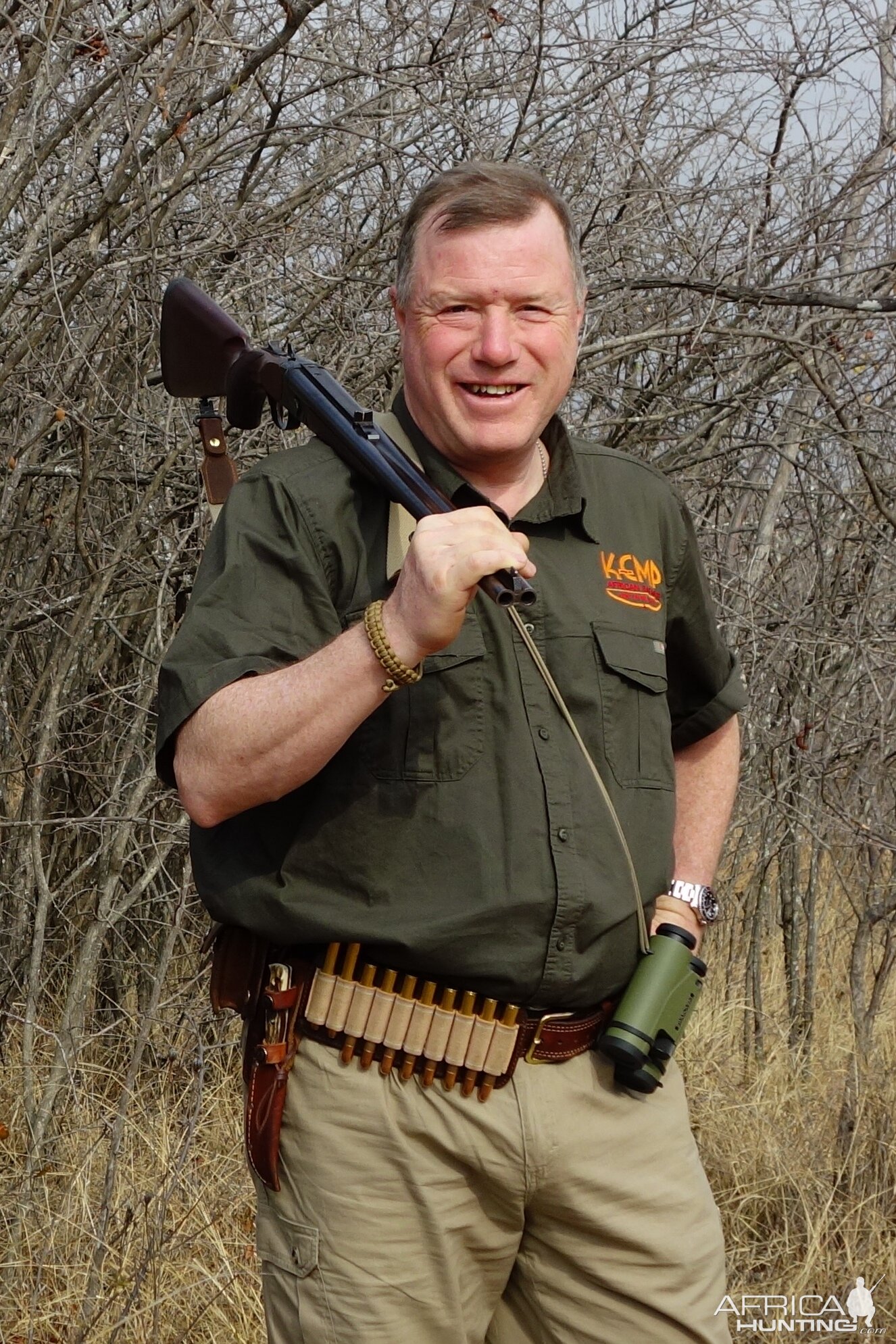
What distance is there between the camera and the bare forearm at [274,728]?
199 cm

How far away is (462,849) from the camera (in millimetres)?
2256

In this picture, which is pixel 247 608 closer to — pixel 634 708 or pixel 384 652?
pixel 384 652

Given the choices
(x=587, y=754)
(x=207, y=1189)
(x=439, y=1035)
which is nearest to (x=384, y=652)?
(x=587, y=754)

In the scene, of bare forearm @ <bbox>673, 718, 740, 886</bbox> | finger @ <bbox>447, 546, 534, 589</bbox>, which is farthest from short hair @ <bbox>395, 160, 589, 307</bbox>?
bare forearm @ <bbox>673, 718, 740, 886</bbox>

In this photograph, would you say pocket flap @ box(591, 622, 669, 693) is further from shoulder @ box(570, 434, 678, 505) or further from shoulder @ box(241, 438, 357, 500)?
shoulder @ box(241, 438, 357, 500)

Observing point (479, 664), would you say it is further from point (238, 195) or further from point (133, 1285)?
point (238, 195)

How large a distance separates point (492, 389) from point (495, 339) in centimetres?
8

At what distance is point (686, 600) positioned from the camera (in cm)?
279

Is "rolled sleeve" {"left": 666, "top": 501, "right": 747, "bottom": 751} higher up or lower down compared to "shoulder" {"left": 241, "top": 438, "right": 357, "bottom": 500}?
lower down

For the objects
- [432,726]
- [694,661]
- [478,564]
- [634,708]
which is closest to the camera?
[478,564]

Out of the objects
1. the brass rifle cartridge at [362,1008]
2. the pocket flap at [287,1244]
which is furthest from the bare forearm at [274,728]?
the pocket flap at [287,1244]

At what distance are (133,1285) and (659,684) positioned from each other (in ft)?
6.29

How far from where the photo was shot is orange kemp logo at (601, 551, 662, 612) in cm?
257

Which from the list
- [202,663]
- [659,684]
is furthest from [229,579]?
[659,684]
